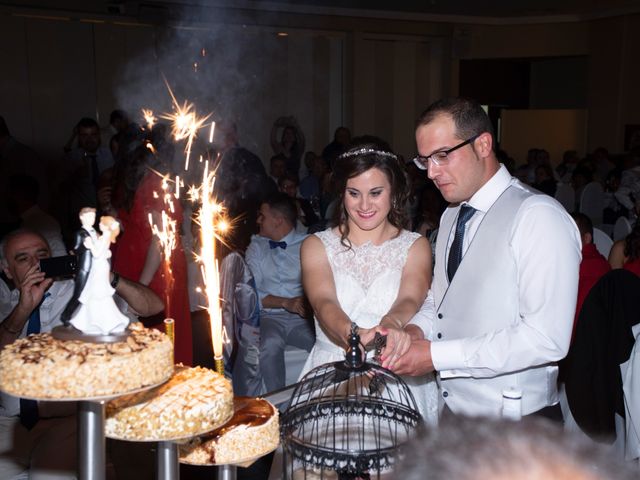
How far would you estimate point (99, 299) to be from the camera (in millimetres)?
1333

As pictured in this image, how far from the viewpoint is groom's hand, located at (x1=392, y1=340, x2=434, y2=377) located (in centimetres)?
229

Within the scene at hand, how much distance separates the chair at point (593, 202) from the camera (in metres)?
8.57

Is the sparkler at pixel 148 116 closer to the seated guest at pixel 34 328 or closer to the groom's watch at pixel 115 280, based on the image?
the seated guest at pixel 34 328

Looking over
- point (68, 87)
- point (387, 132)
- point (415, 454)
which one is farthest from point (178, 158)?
point (415, 454)

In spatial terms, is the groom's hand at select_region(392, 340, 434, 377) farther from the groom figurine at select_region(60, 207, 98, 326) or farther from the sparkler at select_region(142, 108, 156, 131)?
the sparkler at select_region(142, 108, 156, 131)

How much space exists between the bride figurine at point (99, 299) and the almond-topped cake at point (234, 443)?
390 mm

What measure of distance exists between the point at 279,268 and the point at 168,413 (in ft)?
12.6

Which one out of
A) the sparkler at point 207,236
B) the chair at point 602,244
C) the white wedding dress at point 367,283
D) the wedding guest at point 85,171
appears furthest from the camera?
A: the wedding guest at point 85,171

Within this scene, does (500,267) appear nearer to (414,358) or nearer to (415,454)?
(414,358)

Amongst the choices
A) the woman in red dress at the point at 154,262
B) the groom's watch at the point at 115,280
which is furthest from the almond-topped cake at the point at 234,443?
the woman in red dress at the point at 154,262

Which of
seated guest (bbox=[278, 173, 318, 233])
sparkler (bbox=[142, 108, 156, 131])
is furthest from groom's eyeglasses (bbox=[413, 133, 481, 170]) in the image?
sparkler (bbox=[142, 108, 156, 131])

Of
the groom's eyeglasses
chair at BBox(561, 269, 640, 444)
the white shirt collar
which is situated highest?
the groom's eyeglasses

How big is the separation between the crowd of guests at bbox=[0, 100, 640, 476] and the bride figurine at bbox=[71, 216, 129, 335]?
2.56ft

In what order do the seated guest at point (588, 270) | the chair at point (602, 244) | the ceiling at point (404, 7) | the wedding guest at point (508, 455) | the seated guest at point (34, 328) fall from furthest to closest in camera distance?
the ceiling at point (404, 7) → the chair at point (602, 244) → the seated guest at point (588, 270) → the seated guest at point (34, 328) → the wedding guest at point (508, 455)
